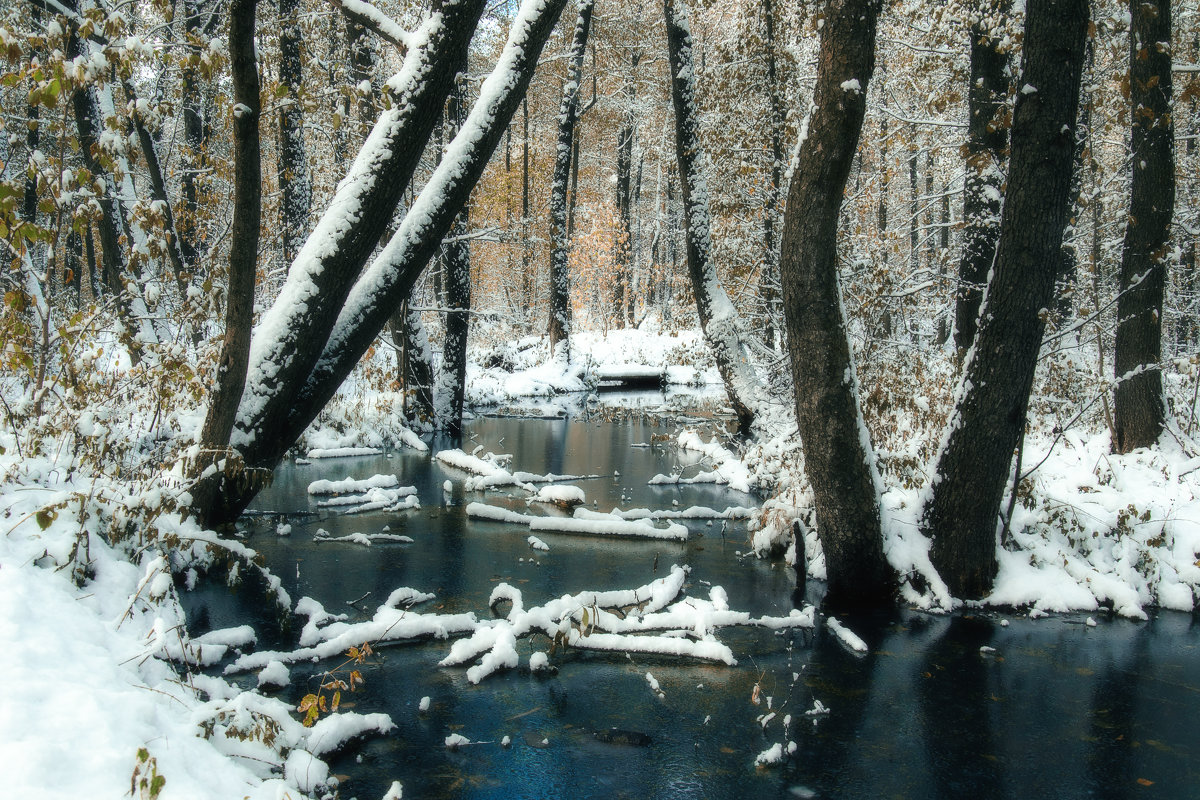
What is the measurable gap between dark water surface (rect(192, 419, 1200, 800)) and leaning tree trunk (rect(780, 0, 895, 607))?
0.61 m

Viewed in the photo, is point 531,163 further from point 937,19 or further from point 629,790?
point 629,790

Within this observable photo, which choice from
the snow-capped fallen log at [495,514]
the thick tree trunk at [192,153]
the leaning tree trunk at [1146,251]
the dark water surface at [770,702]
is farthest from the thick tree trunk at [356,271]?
the leaning tree trunk at [1146,251]

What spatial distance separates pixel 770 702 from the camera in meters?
4.31

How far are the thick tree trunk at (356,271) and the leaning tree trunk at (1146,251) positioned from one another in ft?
22.2

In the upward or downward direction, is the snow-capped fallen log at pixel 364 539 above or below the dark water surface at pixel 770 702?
above

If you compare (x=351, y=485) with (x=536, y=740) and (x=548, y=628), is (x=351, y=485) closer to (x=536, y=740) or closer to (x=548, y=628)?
(x=548, y=628)

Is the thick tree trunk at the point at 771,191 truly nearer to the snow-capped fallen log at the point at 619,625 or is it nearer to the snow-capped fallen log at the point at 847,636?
the snow-capped fallen log at the point at 847,636

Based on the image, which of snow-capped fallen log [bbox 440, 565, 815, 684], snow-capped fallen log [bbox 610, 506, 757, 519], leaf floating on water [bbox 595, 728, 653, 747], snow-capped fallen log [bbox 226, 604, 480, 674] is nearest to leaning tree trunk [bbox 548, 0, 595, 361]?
snow-capped fallen log [bbox 610, 506, 757, 519]

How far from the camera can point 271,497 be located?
29.6ft

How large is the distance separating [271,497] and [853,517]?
6.57m

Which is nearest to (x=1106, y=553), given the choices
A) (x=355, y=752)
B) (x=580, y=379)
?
(x=355, y=752)

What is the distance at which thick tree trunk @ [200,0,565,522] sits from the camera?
555 cm

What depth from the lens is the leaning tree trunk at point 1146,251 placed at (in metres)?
8.11

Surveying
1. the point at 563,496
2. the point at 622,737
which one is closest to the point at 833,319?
the point at 622,737
